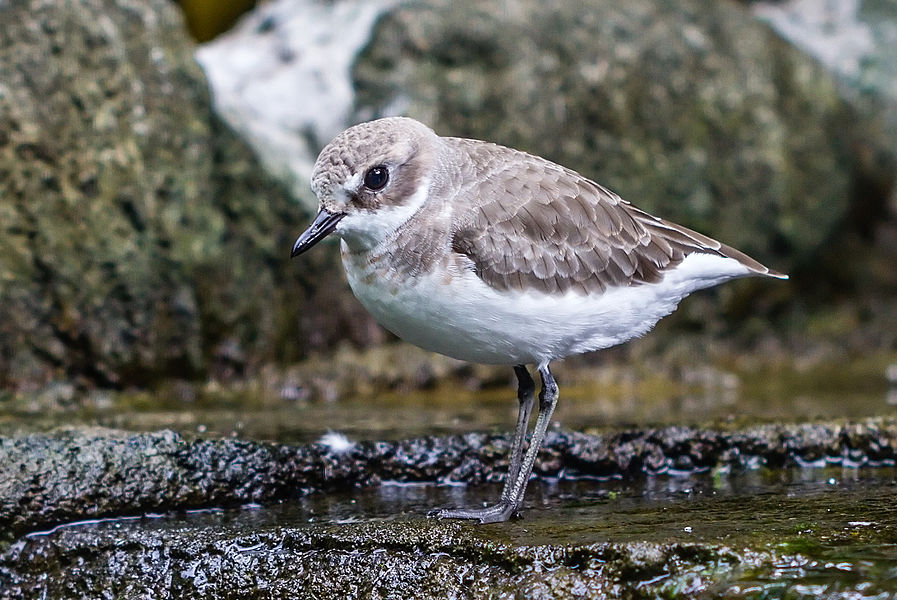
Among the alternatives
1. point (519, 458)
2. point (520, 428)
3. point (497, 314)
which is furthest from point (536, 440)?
point (497, 314)

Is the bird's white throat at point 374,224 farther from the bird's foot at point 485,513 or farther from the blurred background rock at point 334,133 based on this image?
the blurred background rock at point 334,133

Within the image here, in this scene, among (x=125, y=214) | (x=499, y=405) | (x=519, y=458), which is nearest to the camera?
(x=519, y=458)

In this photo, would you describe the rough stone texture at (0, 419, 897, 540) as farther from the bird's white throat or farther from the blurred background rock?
the blurred background rock

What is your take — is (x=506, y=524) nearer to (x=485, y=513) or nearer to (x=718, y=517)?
(x=485, y=513)

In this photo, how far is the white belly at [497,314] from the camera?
16.0 ft

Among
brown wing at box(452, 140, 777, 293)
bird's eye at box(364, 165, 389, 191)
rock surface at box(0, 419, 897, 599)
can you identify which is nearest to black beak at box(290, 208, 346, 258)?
bird's eye at box(364, 165, 389, 191)

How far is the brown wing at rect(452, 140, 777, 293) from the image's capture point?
5.07 metres

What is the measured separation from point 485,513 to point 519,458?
508mm

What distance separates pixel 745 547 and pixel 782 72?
7.95 m

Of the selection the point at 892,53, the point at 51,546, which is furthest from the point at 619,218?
the point at 892,53

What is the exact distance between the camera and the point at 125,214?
24.9 feet

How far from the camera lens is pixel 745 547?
13.3 ft

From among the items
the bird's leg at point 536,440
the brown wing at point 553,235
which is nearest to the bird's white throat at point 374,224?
the brown wing at point 553,235

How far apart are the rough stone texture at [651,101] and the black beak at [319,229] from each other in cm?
443
